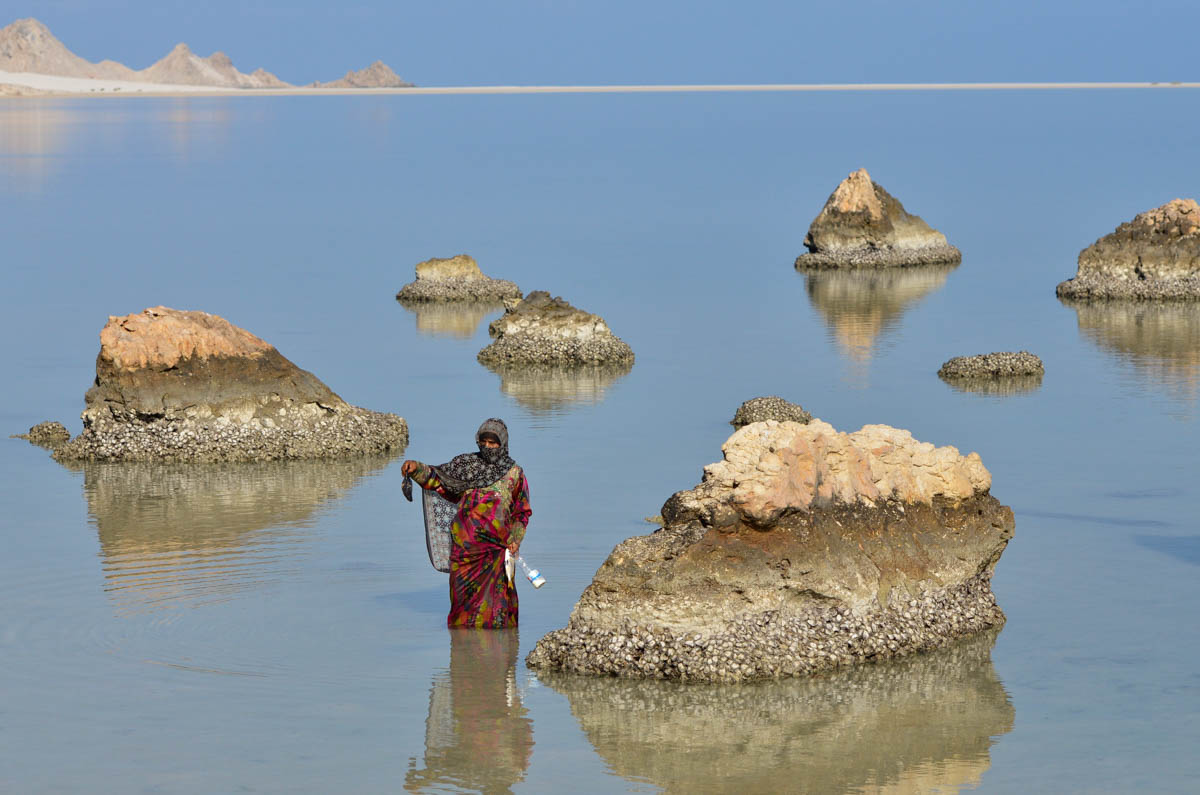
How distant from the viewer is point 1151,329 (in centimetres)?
5800

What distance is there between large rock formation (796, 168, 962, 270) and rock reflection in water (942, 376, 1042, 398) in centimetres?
2468

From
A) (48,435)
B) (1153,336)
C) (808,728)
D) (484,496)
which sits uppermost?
(1153,336)

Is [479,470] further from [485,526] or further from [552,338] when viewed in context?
[552,338]

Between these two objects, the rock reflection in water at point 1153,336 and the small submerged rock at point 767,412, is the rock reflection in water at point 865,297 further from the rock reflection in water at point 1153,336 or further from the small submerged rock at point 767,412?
the small submerged rock at point 767,412

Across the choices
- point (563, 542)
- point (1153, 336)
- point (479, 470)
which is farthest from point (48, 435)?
point (1153, 336)

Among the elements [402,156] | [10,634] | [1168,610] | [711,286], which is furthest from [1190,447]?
[402,156]

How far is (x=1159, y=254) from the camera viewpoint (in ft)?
207

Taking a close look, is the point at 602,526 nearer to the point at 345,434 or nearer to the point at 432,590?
the point at 432,590

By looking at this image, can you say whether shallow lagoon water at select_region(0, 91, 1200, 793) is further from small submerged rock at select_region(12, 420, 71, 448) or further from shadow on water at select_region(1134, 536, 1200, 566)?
small submerged rock at select_region(12, 420, 71, 448)

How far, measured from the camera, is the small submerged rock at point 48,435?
39.2 metres

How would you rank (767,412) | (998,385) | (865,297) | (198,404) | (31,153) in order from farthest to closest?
(31,153) < (865,297) < (998,385) < (767,412) < (198,404)

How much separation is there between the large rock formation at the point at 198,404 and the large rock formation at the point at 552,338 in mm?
12347

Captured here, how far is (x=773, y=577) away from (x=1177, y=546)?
35.7ft

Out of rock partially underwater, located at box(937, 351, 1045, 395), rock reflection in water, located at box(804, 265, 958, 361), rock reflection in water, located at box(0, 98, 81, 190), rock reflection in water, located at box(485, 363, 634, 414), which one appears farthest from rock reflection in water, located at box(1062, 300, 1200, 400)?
rock reflection in water, located at box(0, 98, 81, 190)
